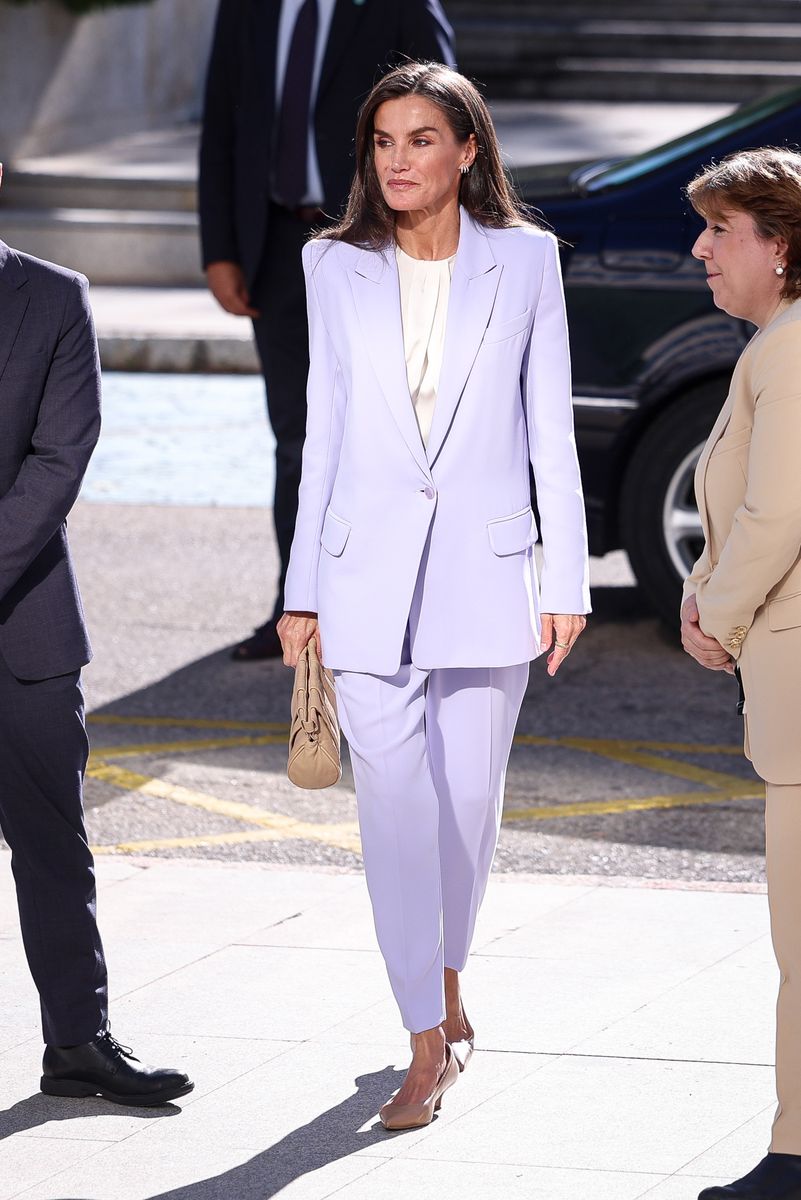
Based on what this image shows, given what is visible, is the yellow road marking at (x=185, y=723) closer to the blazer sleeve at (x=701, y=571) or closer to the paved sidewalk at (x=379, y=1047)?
the paved sidewalk at (x=379, y=1047)

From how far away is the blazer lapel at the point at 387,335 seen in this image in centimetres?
366

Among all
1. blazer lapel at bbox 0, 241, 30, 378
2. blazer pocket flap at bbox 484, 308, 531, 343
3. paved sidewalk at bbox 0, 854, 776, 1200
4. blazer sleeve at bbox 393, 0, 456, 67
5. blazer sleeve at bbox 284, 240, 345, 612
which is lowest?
paved sidewalk at bbox 0, 854, 776, 1200

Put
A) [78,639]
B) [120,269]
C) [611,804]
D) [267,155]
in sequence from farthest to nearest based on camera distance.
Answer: [120,269] < [267,155] < [611,804] < [78,639]

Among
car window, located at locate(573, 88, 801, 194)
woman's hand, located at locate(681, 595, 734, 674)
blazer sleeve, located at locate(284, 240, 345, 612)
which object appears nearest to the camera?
woman's hand, located at locate(681, 595, 734, 674)

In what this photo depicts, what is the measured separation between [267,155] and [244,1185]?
4241mm

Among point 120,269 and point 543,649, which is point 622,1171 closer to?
point 543,649

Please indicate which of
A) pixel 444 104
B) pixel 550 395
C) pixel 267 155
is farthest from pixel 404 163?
pixel 267 155

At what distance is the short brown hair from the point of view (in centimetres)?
318

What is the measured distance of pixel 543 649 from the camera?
12.4 feet

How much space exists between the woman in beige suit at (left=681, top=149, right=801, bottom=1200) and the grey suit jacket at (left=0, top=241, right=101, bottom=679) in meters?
1.09

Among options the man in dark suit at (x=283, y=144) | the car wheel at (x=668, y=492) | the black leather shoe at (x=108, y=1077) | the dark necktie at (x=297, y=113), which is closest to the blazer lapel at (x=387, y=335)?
the black leather shoe at (x=108, y=1077)

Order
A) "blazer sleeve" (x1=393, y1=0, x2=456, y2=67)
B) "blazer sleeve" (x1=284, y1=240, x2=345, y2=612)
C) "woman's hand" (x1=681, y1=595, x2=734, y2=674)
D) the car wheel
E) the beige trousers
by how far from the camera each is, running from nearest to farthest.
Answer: the beige trousers < "woman's hand" (x1=681, y1=595, x2=734, y2=674) < "blazer sleeve" (x1=284, y1=240, x2=345, y2=612) < "blazer sleeve" (x1=393, y1=0, x2=456, y2=67) < the car wheel

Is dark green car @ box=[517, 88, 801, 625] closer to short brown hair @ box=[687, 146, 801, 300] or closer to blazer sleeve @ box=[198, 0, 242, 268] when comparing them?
blazer sleeve @ box=[198, 0, 242, 268]

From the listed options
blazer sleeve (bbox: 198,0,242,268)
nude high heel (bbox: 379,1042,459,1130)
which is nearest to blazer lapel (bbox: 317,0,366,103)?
blazer sleeve (bbox: 198,0,242,268)
